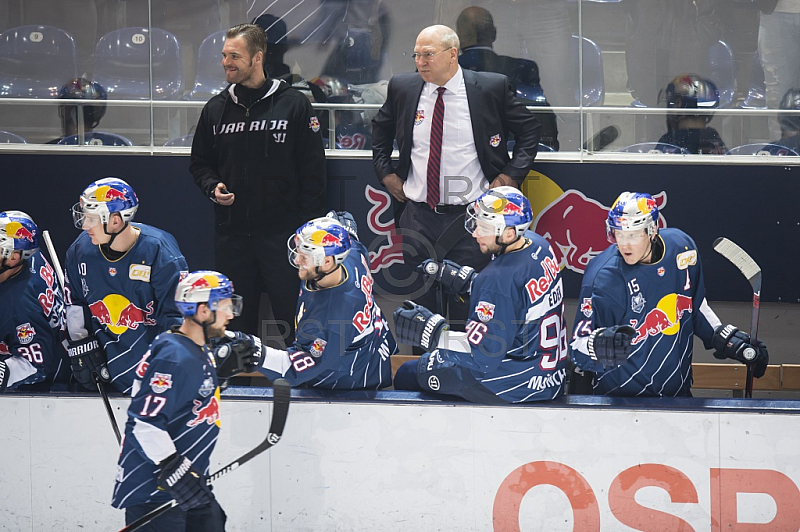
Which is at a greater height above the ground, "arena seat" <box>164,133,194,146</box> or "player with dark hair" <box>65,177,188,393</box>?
"arena seat" <box>164,133,194,146</box>

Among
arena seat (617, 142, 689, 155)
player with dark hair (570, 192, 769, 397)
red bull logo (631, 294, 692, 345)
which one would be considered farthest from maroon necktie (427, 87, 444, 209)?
red bull logo (631, 294, 692, 345)

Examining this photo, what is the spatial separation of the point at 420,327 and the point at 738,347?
132 cm

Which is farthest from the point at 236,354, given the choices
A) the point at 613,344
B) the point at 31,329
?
the point at 613,344

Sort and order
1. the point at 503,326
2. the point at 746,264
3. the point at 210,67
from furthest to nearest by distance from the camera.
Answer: the point at 210,67 → the point at 746,264 → the point at 503,326

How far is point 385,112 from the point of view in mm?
4926

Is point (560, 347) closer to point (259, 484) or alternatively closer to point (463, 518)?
point (463, 518)

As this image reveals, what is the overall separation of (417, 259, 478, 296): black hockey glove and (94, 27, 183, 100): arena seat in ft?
6.46

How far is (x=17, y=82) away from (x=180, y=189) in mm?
1128

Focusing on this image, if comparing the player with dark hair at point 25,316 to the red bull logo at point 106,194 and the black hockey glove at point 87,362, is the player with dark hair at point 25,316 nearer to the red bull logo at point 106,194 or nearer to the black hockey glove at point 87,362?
the black hockey glove at point 87,362

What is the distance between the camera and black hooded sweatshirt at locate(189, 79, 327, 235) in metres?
4.85

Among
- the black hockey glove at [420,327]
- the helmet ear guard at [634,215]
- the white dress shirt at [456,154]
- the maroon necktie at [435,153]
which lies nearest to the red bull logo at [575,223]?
the white dress shirt at [456,154]

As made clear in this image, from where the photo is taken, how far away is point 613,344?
386 cm

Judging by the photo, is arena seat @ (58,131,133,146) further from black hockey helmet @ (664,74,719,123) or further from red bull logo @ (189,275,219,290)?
black hockey helmet @ (664,74,719,123)

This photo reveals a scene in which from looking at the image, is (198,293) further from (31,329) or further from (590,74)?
(590,74)
